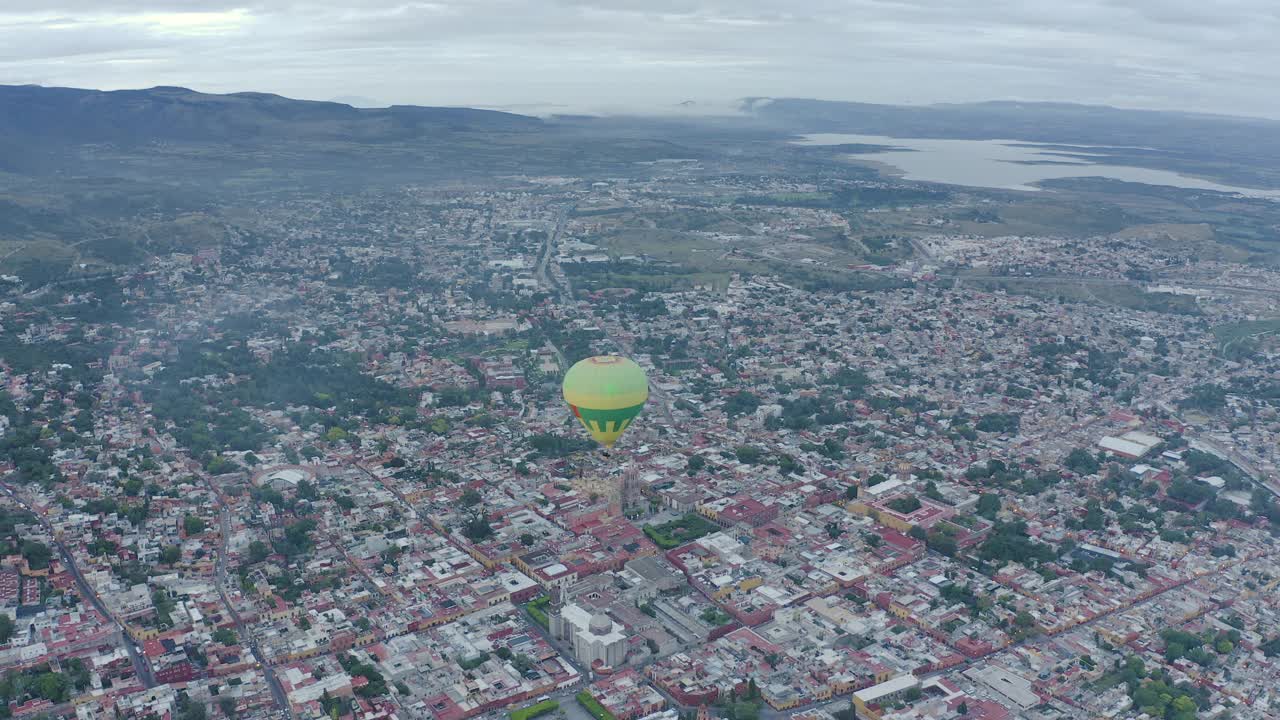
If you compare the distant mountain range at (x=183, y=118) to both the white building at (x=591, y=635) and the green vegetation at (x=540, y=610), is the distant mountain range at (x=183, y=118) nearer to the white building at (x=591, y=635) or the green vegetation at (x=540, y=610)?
the green vegetation at (x=540, y=610)

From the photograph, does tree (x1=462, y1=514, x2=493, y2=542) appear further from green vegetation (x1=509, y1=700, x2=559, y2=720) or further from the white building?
green vegetation (x1=509, y1=700, x2=559, y2=720)

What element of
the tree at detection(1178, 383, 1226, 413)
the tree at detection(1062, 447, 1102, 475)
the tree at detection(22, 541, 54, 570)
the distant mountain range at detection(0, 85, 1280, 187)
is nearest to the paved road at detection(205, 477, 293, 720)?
the tree at detection(22, 541, 54, 570)

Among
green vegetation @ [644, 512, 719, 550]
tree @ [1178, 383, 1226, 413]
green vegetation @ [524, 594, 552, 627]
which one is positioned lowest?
green vegetation @ [524, 594, 552, 627]

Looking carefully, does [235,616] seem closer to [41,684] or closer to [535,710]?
[41,684]

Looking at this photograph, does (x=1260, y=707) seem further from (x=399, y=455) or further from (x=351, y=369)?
(x=351, y=369)

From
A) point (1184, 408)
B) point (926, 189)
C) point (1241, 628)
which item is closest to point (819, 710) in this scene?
point (1241, 628)
